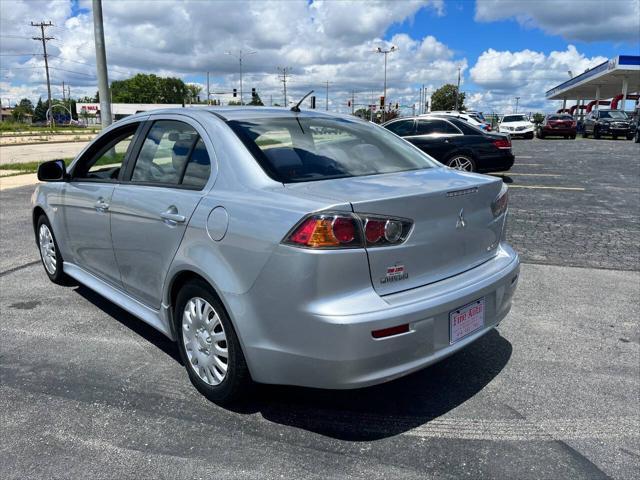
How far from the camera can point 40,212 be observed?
16.8ft

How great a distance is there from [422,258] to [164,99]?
146 metres

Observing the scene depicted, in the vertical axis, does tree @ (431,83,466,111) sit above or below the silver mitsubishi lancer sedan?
above

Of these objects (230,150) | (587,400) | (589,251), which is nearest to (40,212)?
(230,150)

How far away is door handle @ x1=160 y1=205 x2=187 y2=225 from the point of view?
9.81 ft

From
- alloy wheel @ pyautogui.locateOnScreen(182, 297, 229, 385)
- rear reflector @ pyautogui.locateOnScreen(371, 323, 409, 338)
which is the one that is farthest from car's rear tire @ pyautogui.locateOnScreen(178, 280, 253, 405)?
rear reflector @ pyautogui.locateOnScreen(371, 323, 409, 338)

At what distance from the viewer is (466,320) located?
2814 millimetres

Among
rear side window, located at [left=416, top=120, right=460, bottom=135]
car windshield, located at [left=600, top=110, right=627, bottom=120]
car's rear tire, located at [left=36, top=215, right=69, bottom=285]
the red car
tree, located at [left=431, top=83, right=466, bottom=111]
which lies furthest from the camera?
tree, located at [left=431, top=83, right=466, bottom=111]

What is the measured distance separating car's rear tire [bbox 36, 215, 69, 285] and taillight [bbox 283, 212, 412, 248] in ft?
10.8

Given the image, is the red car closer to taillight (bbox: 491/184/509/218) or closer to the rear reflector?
taillight (bbox: 491/184/509/218)

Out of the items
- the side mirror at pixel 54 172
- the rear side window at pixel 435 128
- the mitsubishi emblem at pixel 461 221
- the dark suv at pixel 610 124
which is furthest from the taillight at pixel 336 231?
the dark suv at pixel 610 124

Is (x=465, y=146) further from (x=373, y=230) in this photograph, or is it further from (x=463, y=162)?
(x=373, y=230)

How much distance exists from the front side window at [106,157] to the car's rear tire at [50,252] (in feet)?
2.75

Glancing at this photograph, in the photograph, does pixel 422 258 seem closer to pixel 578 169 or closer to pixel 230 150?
pixel 230 150

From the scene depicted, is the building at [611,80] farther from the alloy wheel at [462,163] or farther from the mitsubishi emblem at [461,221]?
the mitsubishi emblem at [461,221]
